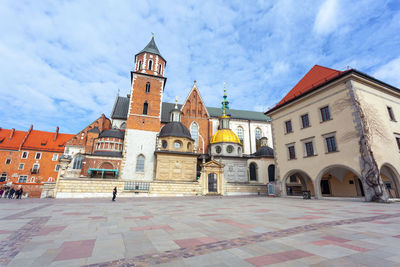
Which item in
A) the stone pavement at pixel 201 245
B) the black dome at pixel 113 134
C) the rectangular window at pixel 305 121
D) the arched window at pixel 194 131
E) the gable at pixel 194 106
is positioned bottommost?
the stone pavement at pixel 201 245

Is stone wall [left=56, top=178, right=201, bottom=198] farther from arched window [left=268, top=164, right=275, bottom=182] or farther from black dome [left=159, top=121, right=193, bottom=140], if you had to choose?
arched window [left=268, top=164, right=275, bottom=182]

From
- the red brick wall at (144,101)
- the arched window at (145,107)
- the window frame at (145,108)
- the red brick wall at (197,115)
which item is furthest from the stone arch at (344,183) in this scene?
the arched window at (145,107)

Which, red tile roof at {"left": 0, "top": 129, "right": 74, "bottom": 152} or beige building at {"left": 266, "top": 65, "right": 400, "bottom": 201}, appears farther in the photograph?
red tile roof at {"left": 0, "top": 129, "right": 74, "bottom": 152}

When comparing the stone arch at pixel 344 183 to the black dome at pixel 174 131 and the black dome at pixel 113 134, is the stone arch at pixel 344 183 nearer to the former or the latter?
the black dome at pixel 174 131

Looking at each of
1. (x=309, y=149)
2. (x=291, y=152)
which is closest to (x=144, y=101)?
(x=291, y=152)

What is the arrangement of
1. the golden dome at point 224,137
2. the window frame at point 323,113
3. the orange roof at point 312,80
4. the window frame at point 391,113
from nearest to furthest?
1. the window frame at point 323,113
2. the window frame at point 391,113
3. the orange roof at point 312,80
4. the golden dome at point 224,137

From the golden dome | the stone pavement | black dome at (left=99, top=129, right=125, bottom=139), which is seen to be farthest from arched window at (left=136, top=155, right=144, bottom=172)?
the stone pavement

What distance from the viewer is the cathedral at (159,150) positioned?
26.1m

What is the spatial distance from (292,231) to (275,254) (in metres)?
2.11

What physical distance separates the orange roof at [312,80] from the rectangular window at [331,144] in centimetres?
540

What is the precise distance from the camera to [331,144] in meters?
17.2

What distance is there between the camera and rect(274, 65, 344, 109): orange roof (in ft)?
61.2

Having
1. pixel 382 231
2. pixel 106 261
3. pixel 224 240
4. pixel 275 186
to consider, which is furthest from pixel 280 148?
pixel 106 261

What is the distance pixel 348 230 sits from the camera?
5328 millimetres
